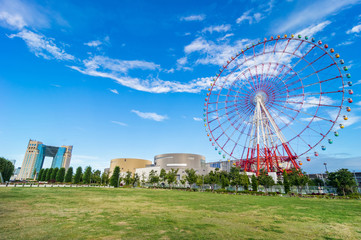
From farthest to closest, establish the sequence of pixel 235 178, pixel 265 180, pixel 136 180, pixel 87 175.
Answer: pixel 136 180 < pixel 87 175 < pixel 235 178 < pixel 265 180

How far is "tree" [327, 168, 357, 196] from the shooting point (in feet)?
124

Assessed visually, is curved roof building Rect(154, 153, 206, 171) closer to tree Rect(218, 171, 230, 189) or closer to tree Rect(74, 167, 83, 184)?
tree Rect(74, 167, 83, 184)

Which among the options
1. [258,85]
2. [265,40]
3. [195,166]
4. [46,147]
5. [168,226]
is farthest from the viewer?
[46,147]

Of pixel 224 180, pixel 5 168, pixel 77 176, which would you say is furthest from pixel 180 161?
pixel 5 168

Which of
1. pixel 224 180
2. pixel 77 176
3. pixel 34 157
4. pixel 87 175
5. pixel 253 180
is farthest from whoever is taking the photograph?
pixel 34 157

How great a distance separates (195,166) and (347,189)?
6812 centimetres

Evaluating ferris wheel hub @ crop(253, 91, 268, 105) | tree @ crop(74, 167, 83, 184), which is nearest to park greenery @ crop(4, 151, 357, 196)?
tree @ crop(74, 167, 83, 184)

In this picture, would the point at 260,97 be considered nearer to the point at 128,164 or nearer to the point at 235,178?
the point at 235,178

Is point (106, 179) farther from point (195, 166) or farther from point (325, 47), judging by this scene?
point (325, 47)

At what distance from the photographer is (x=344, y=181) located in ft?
125

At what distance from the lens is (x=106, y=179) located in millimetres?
79188

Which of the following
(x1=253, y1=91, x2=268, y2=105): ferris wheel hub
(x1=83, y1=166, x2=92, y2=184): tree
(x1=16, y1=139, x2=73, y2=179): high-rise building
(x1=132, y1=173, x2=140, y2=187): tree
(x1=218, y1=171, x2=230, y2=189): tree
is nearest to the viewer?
(x1=253, y1=91, x2=268, y2=105): ferris wheel hub

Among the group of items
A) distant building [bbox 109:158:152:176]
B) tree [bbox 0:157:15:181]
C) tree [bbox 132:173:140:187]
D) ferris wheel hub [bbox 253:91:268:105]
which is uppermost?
ferris wheel hub [bbox 253:91:268:105]

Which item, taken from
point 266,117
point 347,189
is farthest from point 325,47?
point 347,189
